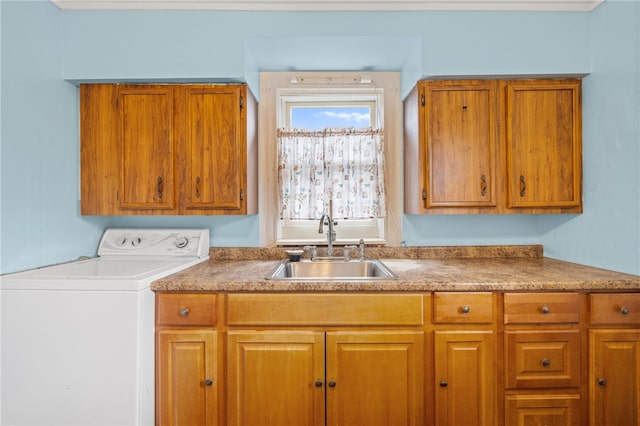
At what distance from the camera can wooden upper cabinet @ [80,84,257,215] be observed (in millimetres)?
2006

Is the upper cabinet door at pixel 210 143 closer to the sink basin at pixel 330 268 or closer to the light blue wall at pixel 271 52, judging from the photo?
the light blue wall at pixel 271 52

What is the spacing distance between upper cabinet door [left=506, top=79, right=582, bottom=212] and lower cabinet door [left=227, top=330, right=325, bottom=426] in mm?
1522

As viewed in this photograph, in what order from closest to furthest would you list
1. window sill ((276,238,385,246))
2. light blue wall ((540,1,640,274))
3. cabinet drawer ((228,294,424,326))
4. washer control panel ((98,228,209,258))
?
cabinet drawer ((228,294,424,326)) < light blue wall ((540,1,640,274)) < washer control panel ((98,228,209,258)) < window sill ((276,238,385,246))

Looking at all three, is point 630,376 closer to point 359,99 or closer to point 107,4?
point 359,99

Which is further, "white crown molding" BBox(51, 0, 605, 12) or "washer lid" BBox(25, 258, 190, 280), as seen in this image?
"white crown molding" BBox(51, 0, 605, 12)

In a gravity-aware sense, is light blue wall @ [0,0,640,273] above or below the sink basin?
above

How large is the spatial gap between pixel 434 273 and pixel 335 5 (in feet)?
5.37

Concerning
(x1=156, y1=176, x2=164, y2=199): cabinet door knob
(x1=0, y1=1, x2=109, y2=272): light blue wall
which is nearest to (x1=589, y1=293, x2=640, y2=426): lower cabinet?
(x1=156, y1=176, x2=164, y2=199): cabinet door knob

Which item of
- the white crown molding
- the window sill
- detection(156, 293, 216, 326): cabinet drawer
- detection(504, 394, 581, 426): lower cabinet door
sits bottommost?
detection(504, 394, 581, 426): lower cabinet door

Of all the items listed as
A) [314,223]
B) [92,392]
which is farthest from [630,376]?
[92,392]

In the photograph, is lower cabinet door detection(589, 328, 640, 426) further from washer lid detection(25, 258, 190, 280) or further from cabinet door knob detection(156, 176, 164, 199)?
cabinet door knob detection(156, 176, 164, 199)

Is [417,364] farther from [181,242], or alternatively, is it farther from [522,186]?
[181,242]

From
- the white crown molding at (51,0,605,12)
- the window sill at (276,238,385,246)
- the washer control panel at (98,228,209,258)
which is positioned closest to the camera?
the white crown molding at (51,0,605,12)

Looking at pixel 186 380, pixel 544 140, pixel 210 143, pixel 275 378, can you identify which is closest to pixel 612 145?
pixel 544 140
